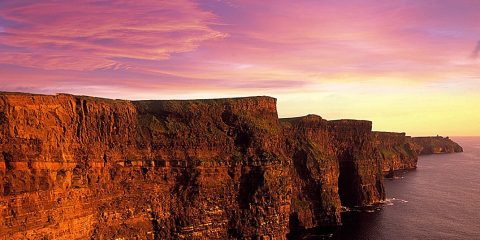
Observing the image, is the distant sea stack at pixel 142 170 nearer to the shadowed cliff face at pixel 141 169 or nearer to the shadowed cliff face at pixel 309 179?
the shadowed cliff face at pixel 141 169

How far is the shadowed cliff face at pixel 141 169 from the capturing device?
41.5 m

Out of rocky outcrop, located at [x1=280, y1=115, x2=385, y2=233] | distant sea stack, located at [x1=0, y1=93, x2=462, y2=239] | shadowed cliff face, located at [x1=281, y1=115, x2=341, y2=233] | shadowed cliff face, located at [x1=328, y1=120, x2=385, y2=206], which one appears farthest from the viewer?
shadowed cliff face, located at [x1=328, y1=120, x2=385, y2=206]

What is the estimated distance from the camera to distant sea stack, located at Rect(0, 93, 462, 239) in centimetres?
4150

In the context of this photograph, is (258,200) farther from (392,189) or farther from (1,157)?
(392,189)

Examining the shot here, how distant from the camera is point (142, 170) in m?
57.8

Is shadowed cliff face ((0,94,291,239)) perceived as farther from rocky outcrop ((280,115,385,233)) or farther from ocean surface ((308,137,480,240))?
ocean surface ((308,137,480,240))

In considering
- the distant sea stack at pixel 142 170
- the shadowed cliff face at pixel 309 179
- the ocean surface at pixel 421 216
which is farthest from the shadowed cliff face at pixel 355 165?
the distant sea stack at pixel 142 170

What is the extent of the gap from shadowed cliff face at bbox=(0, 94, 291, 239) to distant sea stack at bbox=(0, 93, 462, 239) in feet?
0.45

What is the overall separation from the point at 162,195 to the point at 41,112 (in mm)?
22557

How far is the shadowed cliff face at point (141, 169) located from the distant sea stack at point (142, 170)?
136 mm

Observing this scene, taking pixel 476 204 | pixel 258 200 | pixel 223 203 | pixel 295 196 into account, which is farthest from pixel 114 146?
pixel 476 204

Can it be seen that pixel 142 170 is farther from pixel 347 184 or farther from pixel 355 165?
pixel 355 165

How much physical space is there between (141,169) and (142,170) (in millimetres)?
234

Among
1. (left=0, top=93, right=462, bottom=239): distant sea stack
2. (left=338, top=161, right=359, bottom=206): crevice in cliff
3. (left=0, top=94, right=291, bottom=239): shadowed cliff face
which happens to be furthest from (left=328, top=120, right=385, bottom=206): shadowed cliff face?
(left=0, top=94, right=291, bottom=239): shadowed cliff face
